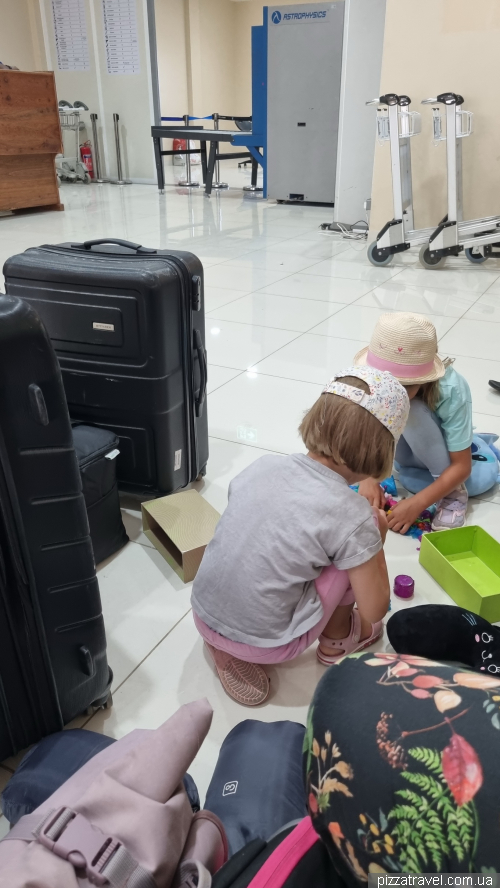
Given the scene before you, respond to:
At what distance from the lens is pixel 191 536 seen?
137 cm

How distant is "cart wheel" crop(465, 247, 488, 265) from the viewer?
4129 mm

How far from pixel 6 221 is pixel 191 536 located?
519 centimetres

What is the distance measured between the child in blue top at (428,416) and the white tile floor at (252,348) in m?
0.10

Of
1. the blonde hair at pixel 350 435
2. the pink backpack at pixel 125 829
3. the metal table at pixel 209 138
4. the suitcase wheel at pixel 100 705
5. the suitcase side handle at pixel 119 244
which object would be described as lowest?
the suitcase wheel at pixel 100 705

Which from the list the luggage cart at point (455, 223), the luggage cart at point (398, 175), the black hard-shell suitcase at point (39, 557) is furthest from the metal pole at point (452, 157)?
the black hard-shell suitcase at point (39, 557)

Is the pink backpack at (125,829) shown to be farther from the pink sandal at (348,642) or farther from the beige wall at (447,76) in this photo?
the beige wall at (447,76)

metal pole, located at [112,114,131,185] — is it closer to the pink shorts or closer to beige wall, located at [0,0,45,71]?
beige wall, located at [0,0,45,71]

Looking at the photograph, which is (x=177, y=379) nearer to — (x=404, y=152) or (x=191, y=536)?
(x=191, y=536)

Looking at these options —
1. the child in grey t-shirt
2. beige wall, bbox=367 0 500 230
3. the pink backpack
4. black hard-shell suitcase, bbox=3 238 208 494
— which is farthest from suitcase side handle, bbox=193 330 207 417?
beige wall, bbox=367 0 500 230

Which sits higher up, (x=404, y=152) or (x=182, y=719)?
(x=404, y=152)

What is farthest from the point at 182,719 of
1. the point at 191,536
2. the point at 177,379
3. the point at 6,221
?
the point at 6,221

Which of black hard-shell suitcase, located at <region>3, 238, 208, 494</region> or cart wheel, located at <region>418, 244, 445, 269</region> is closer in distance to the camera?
black hard-shell suitcase, located at <region>3, 238, 208, 494</region>

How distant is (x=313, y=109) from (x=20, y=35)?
15.9 ft

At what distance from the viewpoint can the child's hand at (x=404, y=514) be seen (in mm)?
1482
